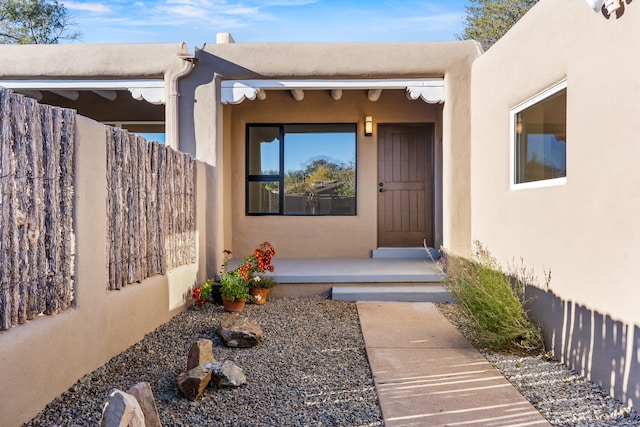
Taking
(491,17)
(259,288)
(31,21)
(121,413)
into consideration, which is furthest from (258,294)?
(491,17)

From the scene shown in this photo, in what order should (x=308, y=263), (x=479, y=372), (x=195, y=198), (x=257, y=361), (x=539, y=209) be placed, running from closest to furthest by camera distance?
(x=479, y=372) → (x=257, y=361) → (x=539, y=209) → (x=195, y=198) → (x=308, y=263)

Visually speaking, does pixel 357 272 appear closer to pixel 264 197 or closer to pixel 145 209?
pixel 264 197

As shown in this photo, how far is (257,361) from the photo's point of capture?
12.6ft

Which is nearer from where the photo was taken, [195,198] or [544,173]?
[544,173]

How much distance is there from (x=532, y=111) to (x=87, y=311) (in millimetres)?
4147

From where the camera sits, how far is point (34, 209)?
2.93m

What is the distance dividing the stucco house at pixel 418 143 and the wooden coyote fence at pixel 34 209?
0.38 metres

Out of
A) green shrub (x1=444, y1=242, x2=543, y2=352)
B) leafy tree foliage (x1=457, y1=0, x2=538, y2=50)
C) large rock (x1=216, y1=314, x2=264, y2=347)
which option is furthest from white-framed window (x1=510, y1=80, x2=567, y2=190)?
leafy tree foliage (x1=457, y1=0, x2=538, y2=50)

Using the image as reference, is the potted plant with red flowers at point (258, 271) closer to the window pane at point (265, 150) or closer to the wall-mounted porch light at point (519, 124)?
the window pane at point (265, 150)

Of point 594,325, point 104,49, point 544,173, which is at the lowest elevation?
point 594,325

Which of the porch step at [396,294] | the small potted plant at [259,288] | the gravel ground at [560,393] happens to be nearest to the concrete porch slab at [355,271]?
the porch step at [396,294]

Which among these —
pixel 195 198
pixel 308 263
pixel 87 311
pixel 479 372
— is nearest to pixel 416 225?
pixel 308 263

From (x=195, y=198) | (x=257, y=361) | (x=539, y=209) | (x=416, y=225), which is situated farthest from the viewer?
(x=416, y=225)

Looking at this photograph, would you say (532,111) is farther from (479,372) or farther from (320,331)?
(320,331)
